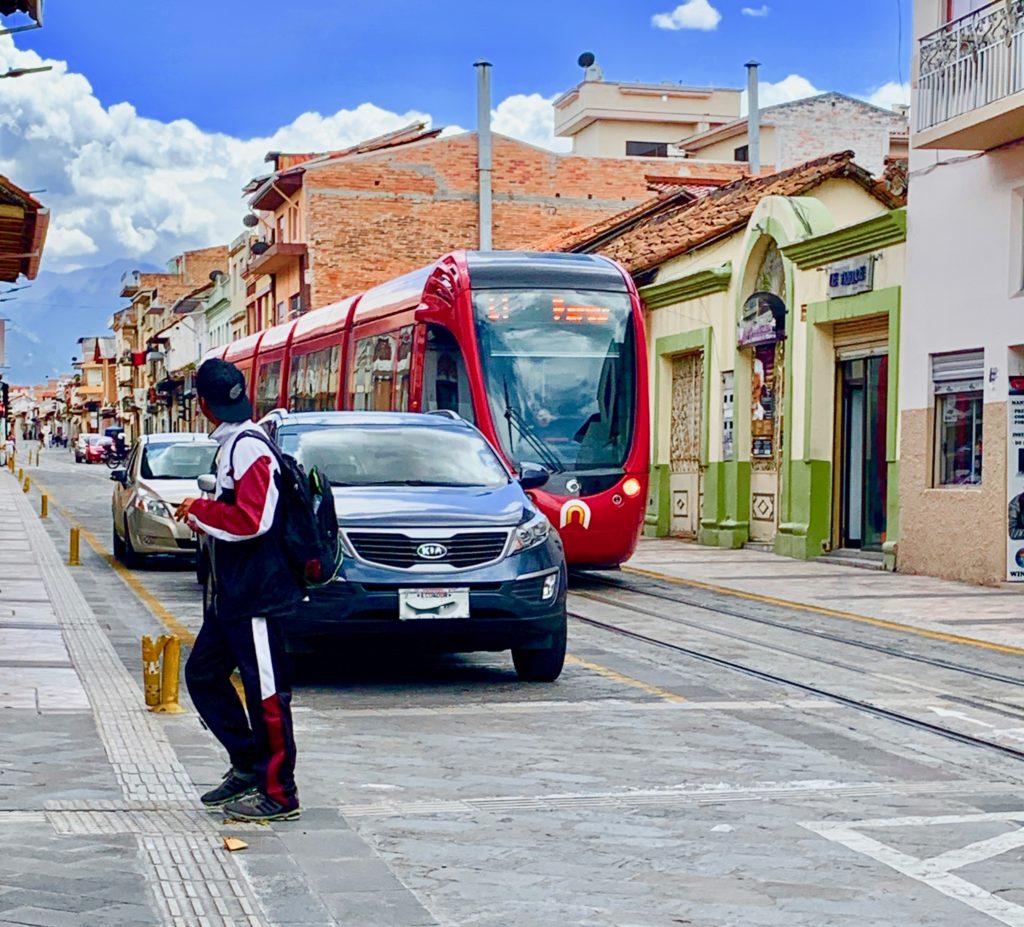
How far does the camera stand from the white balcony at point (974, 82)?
18375 millimetres

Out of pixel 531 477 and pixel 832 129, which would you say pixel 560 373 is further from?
pixel 832 129

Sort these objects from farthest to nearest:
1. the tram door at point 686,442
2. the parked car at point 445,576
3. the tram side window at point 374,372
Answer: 1. the tram door at point 686,442
2. the tram side window at point 374,372
3. the parked car at point 445,576

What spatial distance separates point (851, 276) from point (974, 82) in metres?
3.98

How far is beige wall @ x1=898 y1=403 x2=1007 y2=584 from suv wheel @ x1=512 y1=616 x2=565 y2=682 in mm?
9617

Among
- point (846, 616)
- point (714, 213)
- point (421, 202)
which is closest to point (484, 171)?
point (421, 202)

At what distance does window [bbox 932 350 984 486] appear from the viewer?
65.0ft

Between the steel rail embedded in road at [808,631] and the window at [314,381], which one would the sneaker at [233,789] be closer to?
the steel rail embedded in road at [808,631]

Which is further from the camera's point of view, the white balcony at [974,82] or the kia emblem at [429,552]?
the white balcony at [974,82]

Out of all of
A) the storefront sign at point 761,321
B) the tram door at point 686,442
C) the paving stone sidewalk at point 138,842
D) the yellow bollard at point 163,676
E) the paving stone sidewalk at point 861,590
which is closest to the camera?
the paving stone sidewalk at point 138,842

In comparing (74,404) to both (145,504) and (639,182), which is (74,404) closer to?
(639,182)

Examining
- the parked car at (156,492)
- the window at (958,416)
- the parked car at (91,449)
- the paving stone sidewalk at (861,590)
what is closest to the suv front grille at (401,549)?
the paving stone sidewalk at (861,590)

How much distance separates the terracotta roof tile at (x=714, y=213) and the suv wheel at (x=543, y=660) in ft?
53.9

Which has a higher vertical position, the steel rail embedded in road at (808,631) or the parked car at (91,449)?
the parked car at (91,449)

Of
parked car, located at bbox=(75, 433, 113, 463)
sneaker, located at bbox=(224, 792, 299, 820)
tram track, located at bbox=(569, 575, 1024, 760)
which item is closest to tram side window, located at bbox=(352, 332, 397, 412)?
tram track, located at bbox=(569, 575, 1024, 760)
